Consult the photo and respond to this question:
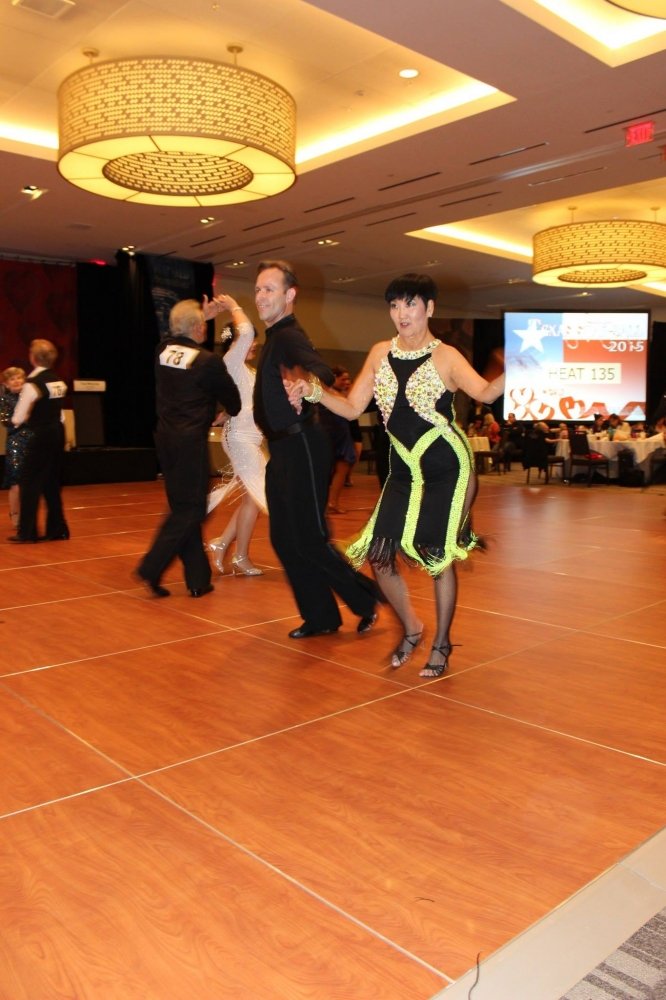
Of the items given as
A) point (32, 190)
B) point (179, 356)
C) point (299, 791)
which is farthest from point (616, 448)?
point (299, 791)

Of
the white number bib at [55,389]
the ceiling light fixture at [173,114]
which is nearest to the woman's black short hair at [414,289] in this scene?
the ceiling light fixture at [173,114]

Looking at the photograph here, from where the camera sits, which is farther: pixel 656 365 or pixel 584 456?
pixel 656 365

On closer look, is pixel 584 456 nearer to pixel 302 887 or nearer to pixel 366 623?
pixel 366 623

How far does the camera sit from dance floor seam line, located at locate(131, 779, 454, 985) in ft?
4.47

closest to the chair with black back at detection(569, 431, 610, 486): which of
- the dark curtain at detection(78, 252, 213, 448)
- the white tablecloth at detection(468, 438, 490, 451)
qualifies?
the white tablecloth at detection(468, 438, 490, 451)

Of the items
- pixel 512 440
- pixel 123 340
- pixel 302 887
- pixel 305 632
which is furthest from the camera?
pixel 512 440

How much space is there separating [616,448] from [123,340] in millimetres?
7782

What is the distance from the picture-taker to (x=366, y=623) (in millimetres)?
3391

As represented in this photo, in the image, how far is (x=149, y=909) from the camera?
58.6 inches

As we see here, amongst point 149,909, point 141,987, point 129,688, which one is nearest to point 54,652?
point 129,688

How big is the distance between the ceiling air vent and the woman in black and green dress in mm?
4220

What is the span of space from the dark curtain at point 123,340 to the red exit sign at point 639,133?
7631mm

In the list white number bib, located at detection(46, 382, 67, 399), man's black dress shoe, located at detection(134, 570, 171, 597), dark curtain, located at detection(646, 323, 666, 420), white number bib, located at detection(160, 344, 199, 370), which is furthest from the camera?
dark curtain, located at detection(646, 323, 666, 420)

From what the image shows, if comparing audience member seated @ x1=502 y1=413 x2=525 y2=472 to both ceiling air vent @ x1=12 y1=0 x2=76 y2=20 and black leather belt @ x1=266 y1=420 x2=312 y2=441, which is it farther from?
black leather belt @ x1=266 y1=420 x2=312 y2=441
